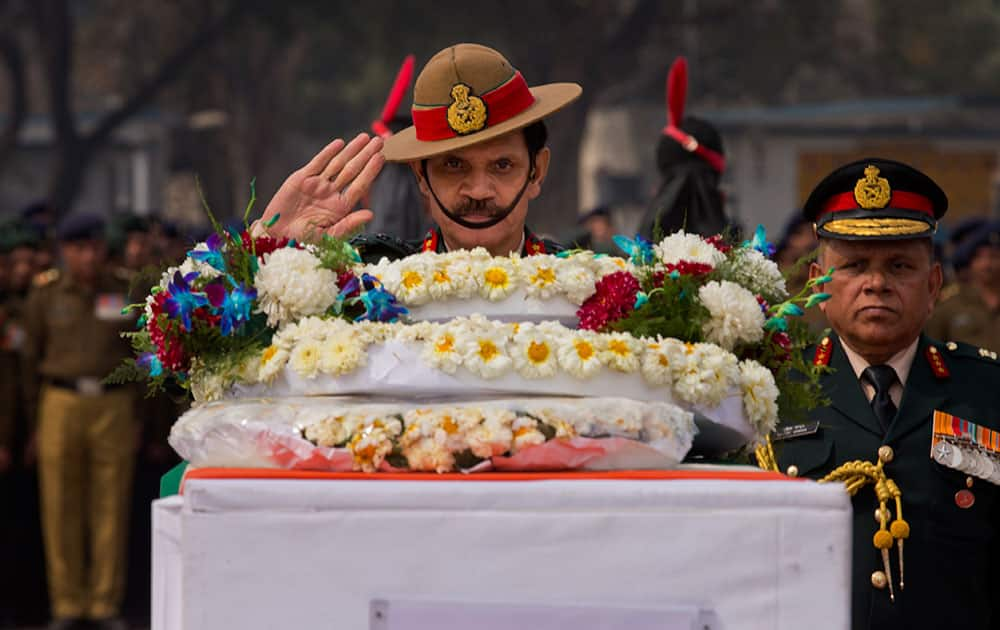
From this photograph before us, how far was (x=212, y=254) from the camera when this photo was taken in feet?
12.1

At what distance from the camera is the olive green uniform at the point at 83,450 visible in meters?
11.3

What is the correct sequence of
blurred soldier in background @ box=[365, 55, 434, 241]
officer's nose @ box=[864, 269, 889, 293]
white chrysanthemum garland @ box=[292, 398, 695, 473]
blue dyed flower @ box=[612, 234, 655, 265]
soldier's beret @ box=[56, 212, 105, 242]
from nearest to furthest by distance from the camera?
1. white chrysanthemum garland @ box=[292, 398, 695, 473]
2. blue dyed flower @ box=[612, 234, 655, 265]
3. officer's nose @ box=[864, 269, 889, 293]
4. blurred soldier in background @ box=[365, 55, 434, 241]
5. soldier's beret @ box=[56, 212, 105, 242]

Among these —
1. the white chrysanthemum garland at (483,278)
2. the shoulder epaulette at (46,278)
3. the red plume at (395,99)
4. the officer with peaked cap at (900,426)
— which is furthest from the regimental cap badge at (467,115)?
the shoulder epaulette at (46,278)

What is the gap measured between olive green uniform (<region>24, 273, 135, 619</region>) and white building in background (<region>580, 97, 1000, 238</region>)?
448 inches

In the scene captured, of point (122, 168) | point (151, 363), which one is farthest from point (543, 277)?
point (122, 168)

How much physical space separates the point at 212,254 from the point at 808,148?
974 inches

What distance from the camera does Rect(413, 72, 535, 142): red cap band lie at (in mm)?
4262

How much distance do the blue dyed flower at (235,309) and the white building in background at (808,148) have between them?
61.0 ft

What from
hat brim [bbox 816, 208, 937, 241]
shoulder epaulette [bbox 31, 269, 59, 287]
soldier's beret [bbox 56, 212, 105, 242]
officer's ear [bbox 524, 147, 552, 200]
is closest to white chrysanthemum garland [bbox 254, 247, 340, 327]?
officer's ear [bbox 524, 147, 552, 200]

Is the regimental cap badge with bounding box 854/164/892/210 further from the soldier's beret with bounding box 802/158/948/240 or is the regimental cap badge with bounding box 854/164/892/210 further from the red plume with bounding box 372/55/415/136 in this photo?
the red plume with bounding box 372/55/415/136

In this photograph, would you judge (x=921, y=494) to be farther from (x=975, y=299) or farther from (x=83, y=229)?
(x=83, y=229)

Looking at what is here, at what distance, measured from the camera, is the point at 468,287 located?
11.8ft

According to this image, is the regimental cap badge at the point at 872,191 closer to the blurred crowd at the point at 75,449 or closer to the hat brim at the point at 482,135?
the hat brim at the point at 482,135

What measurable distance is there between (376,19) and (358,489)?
2681 cm
